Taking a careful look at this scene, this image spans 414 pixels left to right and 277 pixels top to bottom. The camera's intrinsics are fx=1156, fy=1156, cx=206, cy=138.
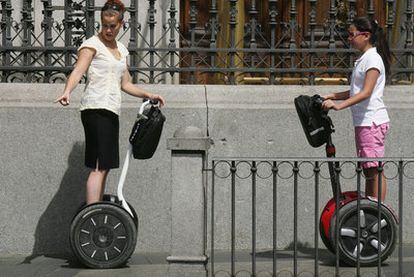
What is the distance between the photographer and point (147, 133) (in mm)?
8992

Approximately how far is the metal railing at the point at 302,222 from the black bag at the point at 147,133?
21.8 inches

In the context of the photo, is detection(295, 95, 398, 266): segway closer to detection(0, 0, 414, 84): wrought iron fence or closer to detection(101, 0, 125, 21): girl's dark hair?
detection(0, 0, 414, 84): wrought iron fence

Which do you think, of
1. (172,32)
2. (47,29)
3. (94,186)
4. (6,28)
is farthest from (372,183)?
(6,28)

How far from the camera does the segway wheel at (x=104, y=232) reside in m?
9.02

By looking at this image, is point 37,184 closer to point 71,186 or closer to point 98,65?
point 71,186

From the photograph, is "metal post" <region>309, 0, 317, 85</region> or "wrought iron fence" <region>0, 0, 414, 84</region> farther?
"metal post" <region>309, 0, 317, 85</region>

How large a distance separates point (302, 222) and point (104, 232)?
1.91m

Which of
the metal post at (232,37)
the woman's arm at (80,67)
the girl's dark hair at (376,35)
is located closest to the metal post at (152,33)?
the metal post at (232,37)

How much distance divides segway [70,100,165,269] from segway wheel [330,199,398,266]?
5.20 ft

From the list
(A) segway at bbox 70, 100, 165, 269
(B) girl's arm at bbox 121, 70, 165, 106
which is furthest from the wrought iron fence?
(A) segway at bbox 70, 100, 165, 269

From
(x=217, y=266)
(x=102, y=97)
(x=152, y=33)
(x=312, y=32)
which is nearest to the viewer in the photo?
(x=217, y=266)

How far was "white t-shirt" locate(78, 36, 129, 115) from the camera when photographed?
908 cm

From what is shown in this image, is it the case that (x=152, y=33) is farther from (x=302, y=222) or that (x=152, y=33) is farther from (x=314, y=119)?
(x=302, y=222)

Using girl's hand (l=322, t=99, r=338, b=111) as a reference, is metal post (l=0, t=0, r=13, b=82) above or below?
above
